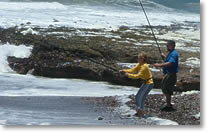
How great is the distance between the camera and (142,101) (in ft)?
15.4

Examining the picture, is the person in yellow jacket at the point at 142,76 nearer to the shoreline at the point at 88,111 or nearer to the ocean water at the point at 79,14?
the shoreline at the point at 88,111

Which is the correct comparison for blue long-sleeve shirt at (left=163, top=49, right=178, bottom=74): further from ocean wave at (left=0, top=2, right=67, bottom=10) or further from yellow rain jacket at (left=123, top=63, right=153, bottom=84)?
ocean wave at (left=0, top=2, right=67, bottom=10)

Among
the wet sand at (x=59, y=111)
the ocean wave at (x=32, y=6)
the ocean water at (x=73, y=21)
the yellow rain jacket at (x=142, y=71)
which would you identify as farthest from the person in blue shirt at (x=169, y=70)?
the ocean wave at (x=32, y=6)

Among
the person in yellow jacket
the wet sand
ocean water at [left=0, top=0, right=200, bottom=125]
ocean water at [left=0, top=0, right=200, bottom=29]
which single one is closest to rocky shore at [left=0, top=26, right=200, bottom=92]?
ocean water at [left=0, top=0, right=200, bottom=125]

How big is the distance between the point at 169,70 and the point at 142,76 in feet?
1.10

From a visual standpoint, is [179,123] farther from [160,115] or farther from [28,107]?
[28,107]

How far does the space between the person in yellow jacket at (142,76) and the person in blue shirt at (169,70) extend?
0.12m

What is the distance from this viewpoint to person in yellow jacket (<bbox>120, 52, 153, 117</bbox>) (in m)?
4.51

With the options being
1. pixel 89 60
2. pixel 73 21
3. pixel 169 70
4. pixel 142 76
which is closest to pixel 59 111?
pixel 142 76

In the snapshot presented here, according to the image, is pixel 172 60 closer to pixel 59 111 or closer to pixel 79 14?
pixel 59 111

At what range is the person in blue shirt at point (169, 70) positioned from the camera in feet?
15.2

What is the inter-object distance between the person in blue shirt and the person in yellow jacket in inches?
4.9

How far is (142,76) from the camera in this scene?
4.55 metres

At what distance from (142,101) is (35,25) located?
5.66 m
